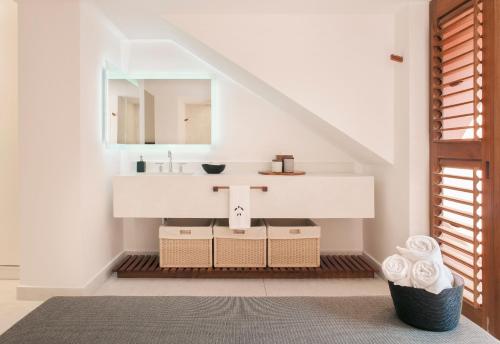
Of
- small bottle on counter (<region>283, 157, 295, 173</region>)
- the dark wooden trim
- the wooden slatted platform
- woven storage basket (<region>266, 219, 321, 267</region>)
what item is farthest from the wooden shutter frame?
small bottle on counter (<region>283, 157, 295, 173</region>)

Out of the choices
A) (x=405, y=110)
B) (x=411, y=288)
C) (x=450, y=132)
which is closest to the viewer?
(x=411, y=288)

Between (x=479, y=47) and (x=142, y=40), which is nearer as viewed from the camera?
(x=479, y=47)

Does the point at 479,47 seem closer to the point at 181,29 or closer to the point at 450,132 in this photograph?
the point at 450,132

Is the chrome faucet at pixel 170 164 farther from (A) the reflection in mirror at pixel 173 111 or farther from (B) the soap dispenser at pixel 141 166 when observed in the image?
(B) the soap dispenser at pixel 141 166

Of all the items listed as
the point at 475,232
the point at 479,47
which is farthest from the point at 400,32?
the point at 475,232

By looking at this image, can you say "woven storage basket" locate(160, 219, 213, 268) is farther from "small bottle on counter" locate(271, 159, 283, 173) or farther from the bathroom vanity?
"small bottle on counter" locate(271, 159, 283, 173)

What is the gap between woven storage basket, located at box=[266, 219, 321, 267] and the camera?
3.23 meters

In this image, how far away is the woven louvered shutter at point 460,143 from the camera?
2133 millimetres

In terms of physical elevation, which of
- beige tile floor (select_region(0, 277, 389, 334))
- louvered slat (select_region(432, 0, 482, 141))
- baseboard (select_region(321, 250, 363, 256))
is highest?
louvered slat (select_region(432, 0, 482, 141))

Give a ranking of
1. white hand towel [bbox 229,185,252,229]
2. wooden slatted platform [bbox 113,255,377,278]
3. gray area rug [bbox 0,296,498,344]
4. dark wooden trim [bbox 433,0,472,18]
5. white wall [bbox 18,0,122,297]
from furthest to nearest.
A: wooden slatted platform [bbox 113,255,377,278]
white hand towel [bbox 229,185,252,229]
white wall [bbox 18,0,122,297]
dark wooden trim [bbox 433,0,472,18]
gray area rug [bbox 0,296,498,344]

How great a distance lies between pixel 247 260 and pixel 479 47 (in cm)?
229

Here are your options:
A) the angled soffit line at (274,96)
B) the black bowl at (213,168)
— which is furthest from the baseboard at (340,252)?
the black bowl at (213,168)

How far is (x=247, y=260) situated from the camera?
10.6 feet

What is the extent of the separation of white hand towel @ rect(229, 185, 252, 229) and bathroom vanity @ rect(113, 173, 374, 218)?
5cm
